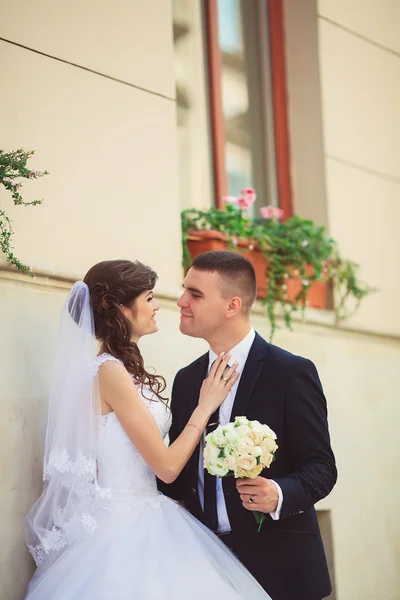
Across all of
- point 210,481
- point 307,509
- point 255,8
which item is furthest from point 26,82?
point 255,8

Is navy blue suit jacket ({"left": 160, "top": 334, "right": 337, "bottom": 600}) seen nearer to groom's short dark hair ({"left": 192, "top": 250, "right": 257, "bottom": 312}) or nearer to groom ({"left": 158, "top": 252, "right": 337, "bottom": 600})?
groom ({"left": 158, "top": 252, "right": 337, "bottom": 600})

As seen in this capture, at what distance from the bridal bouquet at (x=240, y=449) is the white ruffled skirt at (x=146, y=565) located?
403 millimetres

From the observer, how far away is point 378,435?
5.92 meters

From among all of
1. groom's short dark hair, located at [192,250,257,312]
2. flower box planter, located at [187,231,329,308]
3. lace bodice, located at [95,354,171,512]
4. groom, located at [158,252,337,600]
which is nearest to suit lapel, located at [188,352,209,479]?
groom, located at [158,252,337,600]

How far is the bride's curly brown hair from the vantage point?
406 centimetres

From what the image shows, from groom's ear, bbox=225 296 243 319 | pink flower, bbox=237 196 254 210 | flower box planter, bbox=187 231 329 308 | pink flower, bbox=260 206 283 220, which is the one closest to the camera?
groom's ear, bbox=225 296 243 319

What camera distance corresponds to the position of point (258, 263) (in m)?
5.57

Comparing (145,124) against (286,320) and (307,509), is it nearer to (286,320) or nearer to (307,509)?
(286,320)

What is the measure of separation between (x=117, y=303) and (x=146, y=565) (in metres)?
1.16

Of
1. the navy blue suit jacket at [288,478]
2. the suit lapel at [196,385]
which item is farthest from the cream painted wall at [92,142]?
the navy blue suit jacket at [288,478]

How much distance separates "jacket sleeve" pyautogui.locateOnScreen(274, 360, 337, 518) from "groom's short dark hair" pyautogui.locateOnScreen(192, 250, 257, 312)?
19.1 inches

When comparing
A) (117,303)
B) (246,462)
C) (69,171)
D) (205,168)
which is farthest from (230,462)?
(205,168)

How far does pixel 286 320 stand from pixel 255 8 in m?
2.47

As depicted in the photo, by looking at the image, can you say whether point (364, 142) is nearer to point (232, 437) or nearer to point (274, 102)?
point (274, 102)
